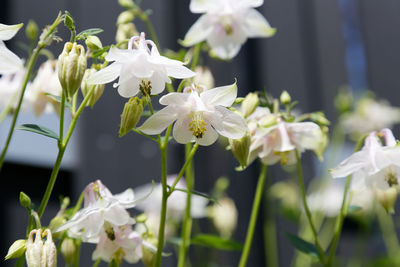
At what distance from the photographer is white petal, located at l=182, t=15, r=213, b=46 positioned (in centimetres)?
86

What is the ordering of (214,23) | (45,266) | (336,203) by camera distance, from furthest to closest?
1. (336,203)
2. (214,23)
3. (45,266)

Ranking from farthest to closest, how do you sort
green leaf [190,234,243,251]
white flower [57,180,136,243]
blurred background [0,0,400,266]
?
blurred background [0,0,400,266] → green leaf [190,234,243,251] → white flower [57,180,136,243]

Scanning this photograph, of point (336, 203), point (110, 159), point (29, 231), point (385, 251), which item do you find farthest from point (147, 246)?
point (385, 251)

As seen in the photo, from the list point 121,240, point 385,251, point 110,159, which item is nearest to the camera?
point 121,240

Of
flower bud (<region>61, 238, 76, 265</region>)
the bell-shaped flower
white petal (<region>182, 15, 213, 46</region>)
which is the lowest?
flower bud (<region>61, 238, 76, 265</region>)

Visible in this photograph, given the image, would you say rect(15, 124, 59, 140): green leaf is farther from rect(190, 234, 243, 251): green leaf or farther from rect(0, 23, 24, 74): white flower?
rect(190, 234, 243, 251): green leaf

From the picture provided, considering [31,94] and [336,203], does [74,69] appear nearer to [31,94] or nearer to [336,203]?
[31,94]

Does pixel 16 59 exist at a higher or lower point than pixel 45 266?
higher

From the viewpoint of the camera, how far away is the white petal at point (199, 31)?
2.82ft

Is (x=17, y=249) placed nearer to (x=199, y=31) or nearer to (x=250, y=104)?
(x=250, y=104)

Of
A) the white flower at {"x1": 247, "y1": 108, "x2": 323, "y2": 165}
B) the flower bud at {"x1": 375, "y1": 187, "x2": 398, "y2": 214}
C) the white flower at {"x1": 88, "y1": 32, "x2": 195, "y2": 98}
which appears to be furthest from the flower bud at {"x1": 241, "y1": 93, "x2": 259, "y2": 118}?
the flower bud at {"x1": 375, "y1": 187, "x2": 398, "y2": 214}

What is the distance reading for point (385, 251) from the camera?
2551mm

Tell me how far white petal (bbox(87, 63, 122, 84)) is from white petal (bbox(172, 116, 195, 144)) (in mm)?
88

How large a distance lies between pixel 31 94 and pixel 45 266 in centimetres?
39
